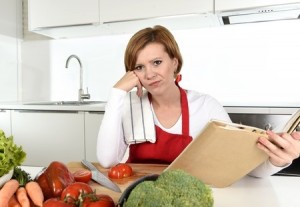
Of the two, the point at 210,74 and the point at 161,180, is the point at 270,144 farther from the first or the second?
the point at 210,74

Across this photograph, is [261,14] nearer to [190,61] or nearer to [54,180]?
[190,61]

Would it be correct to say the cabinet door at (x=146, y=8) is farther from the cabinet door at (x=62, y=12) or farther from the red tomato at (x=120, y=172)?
the red tomato at (x=120, y=172)

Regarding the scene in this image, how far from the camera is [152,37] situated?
139cm

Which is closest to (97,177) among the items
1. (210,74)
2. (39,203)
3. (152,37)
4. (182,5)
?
(39,203)

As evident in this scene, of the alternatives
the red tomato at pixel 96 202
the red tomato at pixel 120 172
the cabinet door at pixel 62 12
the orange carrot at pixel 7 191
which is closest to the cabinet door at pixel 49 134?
the cabinet door at pixel 62 12

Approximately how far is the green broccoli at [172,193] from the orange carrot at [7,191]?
0.91 feet

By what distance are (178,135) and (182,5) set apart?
1.32m

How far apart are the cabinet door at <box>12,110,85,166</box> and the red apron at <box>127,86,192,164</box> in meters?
1.10

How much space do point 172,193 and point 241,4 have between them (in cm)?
191

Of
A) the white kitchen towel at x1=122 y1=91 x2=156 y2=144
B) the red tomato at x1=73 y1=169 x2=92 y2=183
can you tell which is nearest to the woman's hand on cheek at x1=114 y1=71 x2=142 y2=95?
the white kitchen towel at x1=122 y1=91 x2=156 y2=144

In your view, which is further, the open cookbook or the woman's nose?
the woman's nose

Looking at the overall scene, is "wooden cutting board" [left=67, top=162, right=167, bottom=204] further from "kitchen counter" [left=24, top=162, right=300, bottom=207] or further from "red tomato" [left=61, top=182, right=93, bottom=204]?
"red tomato" [left=61, top=182, right=93, bottom=204]

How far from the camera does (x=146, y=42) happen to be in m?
1.36

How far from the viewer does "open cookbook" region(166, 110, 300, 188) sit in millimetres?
753
